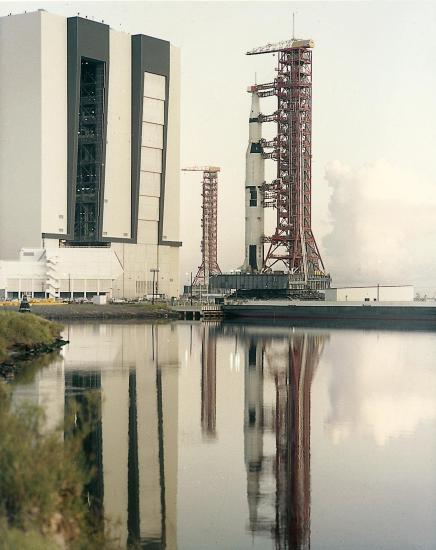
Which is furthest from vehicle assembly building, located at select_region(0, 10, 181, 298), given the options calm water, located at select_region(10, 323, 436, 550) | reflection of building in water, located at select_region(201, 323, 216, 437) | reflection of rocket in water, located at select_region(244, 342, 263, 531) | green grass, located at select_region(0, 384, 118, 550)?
green grass, located at select_region(0, 384, 118, 550)

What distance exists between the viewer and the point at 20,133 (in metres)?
113

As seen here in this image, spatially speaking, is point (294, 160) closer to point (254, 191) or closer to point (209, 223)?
point (254, 191)

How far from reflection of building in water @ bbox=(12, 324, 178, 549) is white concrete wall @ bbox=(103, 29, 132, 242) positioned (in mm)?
61332

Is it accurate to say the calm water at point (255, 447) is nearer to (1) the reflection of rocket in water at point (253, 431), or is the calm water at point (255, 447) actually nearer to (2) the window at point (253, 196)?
(1) the reflection of rocket in water at point (253, 431)

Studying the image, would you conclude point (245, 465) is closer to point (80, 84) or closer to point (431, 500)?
point (431, 500)

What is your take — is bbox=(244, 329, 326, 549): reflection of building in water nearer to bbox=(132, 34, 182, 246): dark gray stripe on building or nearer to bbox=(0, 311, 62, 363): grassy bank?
bbox=(0, 311, 62, 363): grassy bank

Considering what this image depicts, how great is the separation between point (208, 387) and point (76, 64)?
77.8 metres

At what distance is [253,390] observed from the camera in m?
38.9

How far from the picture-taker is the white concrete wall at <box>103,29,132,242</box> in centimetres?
11512

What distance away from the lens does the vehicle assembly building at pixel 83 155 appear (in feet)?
365

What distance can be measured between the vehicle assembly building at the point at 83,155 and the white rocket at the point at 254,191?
1192 cm

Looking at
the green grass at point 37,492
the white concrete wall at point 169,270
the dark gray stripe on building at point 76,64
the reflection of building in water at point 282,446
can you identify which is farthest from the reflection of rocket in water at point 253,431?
the white concrete wall at point 169,270

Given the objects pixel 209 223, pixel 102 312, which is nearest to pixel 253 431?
pixel 102 312

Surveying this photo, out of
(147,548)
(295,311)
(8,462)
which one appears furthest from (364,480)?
(295,311)
